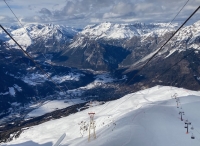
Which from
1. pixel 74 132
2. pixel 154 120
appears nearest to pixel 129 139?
pixel 154 120

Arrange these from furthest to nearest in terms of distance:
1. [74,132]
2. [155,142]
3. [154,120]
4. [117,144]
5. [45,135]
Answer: [45,135], [74,132], [154,120], [155,142], [117,144]

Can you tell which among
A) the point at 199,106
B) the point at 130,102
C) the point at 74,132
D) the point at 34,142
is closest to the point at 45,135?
the point at 34,142

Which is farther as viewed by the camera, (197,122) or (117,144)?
(197,122)

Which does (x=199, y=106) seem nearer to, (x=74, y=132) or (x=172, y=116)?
(x=172, y=116)

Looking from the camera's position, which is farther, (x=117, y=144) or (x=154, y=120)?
(x=154, y=120)

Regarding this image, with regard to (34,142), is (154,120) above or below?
above

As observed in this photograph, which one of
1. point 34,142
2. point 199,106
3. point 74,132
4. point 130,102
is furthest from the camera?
point 130,102

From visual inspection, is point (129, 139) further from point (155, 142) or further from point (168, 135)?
point (168, 135)

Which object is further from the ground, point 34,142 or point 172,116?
point 172,116

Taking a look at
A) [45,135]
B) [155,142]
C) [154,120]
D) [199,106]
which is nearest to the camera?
[155,142]
